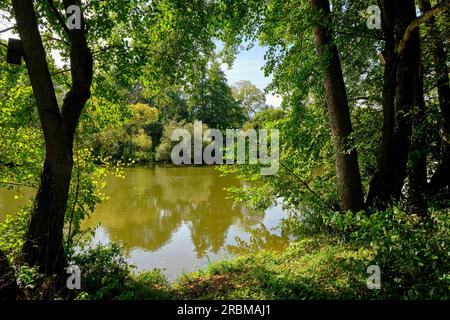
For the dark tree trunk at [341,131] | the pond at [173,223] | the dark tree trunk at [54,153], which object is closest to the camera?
the dark tree trunk at [54,153]

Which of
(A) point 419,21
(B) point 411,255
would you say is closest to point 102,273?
(B) point 411,255

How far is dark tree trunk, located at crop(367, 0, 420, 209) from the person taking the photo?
409cm

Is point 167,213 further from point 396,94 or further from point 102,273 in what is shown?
point 396,94

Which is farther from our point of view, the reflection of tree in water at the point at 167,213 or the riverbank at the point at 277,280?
the reflection of tree in water at the point at 167,213

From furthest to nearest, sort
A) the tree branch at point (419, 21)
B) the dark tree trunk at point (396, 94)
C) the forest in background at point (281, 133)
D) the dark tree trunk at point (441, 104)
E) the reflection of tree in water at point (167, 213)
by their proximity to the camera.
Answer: the reflection of tree in water at point (167, 213) < the dark tree trunk at point (441, 104) < the dark tree trunk at point (396, 94) < the forest in background at point (281, 133) < the tree branch at point (419, 21)

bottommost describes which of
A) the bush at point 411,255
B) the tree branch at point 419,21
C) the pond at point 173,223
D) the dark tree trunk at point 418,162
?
the pond at point 173,223

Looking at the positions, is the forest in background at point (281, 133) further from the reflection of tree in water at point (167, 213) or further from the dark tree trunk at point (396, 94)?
the reflection of tree in water at point (167, 213)

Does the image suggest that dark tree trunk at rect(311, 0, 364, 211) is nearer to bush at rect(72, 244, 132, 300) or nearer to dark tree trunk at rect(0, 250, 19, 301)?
bush at rect(72, 244, 132, 300)

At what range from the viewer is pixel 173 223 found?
37.5 ft

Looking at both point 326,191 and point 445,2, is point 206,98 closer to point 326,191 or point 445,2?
point 326,191

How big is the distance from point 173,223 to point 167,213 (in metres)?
1.49

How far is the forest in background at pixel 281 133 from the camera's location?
352 centimetres

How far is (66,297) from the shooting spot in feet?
11.9

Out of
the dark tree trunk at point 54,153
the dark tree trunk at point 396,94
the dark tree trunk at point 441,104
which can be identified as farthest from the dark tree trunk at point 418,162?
the dark tree trunk at point 54,153
